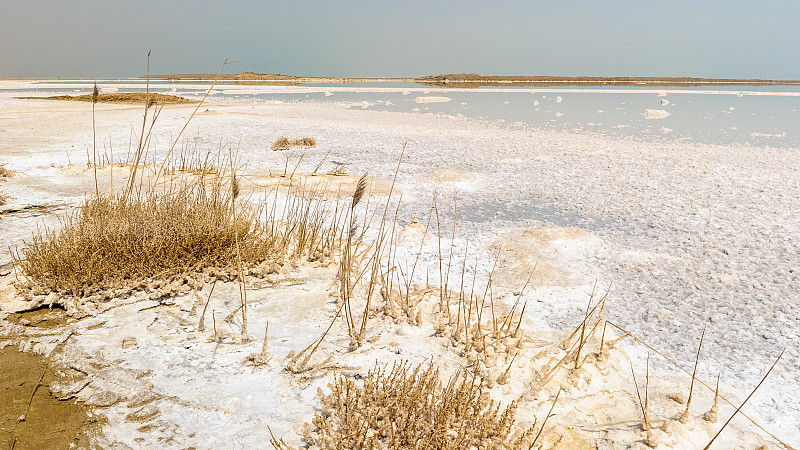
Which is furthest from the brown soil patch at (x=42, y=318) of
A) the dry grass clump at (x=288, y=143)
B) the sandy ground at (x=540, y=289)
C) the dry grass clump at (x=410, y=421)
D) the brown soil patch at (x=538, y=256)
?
the dry grass clump at (x=288, y=143)

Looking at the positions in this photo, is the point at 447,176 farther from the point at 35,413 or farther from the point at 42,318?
the point at 35,413

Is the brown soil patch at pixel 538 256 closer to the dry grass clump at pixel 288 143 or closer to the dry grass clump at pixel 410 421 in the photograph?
the dry grass clump at pixel 410 421

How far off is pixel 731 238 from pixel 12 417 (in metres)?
6.99

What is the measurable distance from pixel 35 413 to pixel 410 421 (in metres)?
2.12

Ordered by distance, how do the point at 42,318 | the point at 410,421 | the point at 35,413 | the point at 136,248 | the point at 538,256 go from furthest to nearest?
1. the point at 538,256
2. the point at 136,248
3. the point at 42,318
4. the point at 35,413
5. the point at 410,421

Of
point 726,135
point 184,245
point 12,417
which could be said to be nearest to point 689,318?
point 184,245

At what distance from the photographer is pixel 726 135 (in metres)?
15.3

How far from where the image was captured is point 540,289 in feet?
15.0

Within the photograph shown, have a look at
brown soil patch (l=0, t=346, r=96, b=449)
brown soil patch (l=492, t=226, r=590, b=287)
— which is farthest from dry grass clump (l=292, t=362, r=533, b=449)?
brown soil patch (l=492, t=226, r=590, b=287)

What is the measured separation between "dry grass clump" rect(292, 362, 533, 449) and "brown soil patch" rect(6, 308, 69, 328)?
2393 mm

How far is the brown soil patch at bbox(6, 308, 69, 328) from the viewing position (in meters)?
3.64

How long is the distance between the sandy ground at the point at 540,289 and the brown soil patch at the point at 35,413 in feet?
0.42

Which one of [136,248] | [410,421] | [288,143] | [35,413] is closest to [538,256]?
[410,421]

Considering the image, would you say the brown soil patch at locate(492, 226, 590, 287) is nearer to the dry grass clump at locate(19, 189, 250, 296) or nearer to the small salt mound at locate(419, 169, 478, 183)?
the dry grass clump at locate(19, 189, 250, 296)
